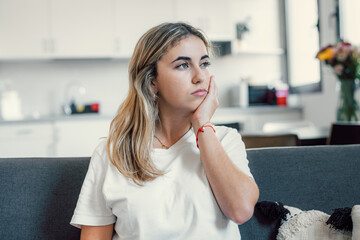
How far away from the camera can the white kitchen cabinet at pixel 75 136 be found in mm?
3627

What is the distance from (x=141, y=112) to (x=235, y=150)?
324 mm

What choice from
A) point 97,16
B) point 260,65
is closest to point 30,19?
point 97,16

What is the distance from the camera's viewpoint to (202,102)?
118cm

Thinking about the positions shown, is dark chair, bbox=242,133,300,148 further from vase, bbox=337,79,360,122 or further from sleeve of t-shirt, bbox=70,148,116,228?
sleeve of t-shirt, bbox=70,148,116,228

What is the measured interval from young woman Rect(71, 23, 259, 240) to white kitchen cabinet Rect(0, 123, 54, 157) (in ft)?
A: 8.55

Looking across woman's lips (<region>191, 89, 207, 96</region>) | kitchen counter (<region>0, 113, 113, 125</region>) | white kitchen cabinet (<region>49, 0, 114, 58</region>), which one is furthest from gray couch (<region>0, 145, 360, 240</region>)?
white kitchen cabinet (<region>49, 0, 114, 58</region>)

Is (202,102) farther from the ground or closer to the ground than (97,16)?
closer to the ground

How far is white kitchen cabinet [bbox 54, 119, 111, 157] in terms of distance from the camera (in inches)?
143

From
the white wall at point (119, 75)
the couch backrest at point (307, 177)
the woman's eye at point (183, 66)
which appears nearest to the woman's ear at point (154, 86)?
the woman's eye at point (183, 66)

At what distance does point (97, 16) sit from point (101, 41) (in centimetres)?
27

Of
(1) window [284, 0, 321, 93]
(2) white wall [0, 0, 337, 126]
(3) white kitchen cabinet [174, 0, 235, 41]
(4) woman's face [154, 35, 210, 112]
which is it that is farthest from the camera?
(3) white kitchen cabinet [174, 0, 235, 41]

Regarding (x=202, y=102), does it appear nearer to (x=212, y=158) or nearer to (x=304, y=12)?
(x=212, y=158)

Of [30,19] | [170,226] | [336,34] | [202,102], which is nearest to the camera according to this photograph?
[170,226]

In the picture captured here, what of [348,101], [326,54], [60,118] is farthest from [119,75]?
[348,101]
